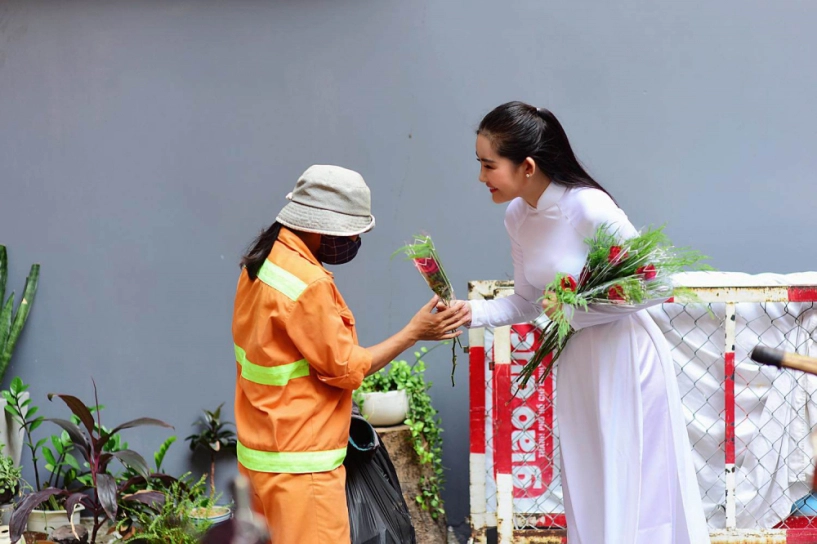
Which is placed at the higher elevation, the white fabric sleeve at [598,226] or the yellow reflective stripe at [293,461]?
the white fabric sleeve at [598,226]

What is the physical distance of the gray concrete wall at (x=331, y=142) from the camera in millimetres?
4242

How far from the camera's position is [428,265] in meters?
2.82

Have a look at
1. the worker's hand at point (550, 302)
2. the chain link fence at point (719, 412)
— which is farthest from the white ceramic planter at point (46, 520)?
the worker's hand at point (550, 302)

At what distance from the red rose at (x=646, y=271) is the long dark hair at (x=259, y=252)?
1.07 metres

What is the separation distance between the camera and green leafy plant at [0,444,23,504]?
4.04 m

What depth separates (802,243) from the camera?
425 centimetres

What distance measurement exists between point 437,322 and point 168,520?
5.07ft

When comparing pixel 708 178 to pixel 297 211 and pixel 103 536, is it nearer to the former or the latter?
pixel 297 211

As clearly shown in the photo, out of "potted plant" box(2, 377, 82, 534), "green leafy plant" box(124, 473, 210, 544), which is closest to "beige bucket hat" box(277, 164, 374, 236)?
"green leafy plant" box(124, 473, 210, 544)

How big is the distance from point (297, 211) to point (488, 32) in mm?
2216

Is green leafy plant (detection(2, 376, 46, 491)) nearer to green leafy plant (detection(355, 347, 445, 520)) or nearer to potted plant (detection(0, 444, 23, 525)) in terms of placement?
potted plant (detection(0, 444, 23, 525))

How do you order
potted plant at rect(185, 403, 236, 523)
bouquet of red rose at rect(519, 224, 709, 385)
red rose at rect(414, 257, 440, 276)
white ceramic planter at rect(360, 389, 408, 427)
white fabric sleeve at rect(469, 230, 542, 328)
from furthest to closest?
potted plant at rect(185, 403, 236, 523) < white ceramic planter at rect(360, 389, 408, 427) < white fabric sleeve at rect(469, 230, 542, 328) < red rose at rect(414, 257, 440, 276) < bouquet of red rose at rect(519, 224, 709, 385)

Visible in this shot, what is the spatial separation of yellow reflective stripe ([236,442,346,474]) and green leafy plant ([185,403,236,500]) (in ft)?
6.53

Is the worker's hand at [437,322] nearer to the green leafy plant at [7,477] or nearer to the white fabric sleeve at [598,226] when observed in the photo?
the white fabric sleeve at [598,226]
